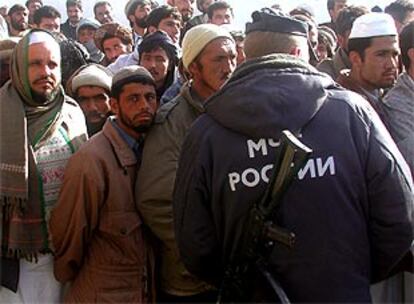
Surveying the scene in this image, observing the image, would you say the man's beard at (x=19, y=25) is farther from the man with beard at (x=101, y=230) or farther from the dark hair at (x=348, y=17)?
the man with beard at (x=101, y=230)

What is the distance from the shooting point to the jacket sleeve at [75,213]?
274cm

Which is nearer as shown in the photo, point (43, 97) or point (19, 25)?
point (43, 97)

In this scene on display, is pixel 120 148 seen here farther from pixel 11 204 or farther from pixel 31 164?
pixel 11 204

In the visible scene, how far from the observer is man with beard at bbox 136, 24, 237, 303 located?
9.14 feet

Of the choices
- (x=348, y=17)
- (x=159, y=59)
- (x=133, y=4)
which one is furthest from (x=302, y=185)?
(x=133, y=4)

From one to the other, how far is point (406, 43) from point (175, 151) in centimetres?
132

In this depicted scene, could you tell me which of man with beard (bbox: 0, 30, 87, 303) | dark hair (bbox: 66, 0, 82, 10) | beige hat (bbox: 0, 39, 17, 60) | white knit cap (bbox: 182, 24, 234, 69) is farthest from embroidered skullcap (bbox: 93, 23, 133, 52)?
dark hair (bbox: 66, 0, 82, 10)

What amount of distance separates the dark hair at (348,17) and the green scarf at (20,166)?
2.29m

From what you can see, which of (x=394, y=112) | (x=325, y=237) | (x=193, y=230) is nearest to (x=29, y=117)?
(x=193, y=230)

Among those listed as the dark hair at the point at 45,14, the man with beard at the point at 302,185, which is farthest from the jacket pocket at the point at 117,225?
the dark hair at the point at 45,14

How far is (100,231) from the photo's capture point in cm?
279

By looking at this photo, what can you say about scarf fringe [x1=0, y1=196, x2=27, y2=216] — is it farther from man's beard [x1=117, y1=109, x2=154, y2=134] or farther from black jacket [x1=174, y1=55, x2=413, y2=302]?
black jacket [x1=174, y1=55, x2=413, y2=302]

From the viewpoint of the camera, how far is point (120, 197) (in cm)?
279

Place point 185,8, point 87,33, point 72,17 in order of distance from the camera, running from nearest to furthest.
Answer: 1. point 87,33
2. point 185,8
3. point 72,17
